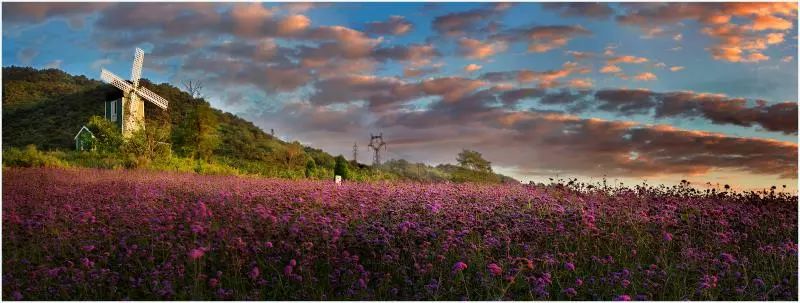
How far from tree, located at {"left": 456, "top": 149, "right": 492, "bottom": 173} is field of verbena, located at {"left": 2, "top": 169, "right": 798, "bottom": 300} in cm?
798

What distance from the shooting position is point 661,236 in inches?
255

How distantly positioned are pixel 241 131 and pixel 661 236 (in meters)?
32.9

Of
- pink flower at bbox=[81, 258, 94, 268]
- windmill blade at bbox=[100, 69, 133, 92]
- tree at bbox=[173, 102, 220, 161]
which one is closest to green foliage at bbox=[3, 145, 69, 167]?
tree at bbox=[173, 102, 220, 161]

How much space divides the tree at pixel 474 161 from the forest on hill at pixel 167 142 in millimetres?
25

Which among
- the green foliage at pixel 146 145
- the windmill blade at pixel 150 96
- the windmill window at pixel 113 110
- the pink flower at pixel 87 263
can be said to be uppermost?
the windmill blade at pixel 150 96

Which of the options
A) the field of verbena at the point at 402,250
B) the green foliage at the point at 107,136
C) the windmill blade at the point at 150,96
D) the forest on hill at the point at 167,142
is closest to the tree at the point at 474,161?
the forest on hill at the point at 167,142

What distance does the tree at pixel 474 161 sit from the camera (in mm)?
16125

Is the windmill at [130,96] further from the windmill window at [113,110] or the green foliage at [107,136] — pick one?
the green foliage at [107,136]

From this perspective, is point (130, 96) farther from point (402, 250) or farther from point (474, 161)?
point (402, 250)

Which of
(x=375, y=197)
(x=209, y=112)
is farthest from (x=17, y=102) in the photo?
(x=375, y=197)

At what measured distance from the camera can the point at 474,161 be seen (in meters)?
16.2

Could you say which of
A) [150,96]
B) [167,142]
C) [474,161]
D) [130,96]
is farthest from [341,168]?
[150,96]

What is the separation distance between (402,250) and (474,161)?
1093cm

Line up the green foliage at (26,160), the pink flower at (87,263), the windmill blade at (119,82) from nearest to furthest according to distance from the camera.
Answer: the pink flower at (87,263)
the green foliage at (26,160)
the windmill blade at (119,82)
